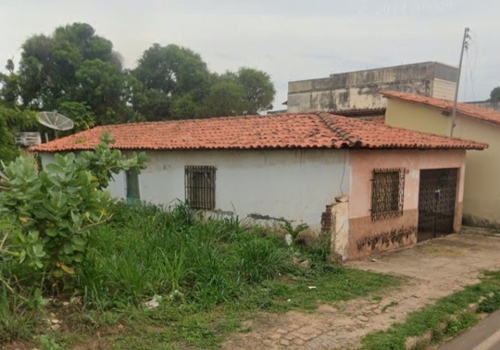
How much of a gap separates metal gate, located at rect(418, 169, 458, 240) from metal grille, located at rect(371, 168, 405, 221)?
4.67ft

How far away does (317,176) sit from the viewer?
8711 millimetres

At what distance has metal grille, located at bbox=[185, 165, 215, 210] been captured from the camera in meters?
10.8

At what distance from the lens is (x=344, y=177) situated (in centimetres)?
838

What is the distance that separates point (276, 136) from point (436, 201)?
5.17 m

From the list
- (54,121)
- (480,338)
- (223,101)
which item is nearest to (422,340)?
(480,338)

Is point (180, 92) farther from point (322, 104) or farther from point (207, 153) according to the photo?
point (207, 153)

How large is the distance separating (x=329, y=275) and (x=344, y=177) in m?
2.12

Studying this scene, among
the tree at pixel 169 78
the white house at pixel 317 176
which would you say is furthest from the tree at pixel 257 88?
the white house at pixel 317 176

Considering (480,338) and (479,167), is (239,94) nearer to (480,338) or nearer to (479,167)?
(479,167)

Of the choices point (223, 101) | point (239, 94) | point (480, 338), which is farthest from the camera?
point (239, 94)

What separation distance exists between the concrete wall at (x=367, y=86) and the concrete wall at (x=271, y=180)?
15954mm

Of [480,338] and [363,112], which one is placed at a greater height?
[363,112]

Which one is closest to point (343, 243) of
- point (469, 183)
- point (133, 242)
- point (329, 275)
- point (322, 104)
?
point (329, 275)

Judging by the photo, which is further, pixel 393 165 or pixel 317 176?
pixel 393 165
